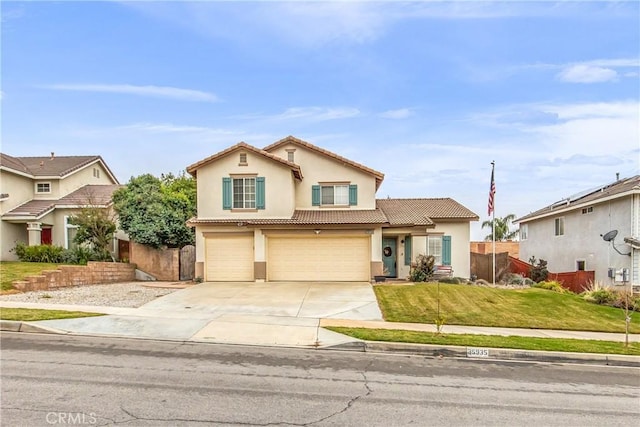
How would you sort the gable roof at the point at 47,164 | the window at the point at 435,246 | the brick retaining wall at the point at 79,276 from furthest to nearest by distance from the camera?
1. the gable roof at the point at 47,164
2. the window at the point at 435,246
3. the brick retaining wall at the point at 79,276

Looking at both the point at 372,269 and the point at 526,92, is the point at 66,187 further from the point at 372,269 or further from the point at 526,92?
the point at 526,92

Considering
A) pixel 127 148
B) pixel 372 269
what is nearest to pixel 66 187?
pixel 127 148

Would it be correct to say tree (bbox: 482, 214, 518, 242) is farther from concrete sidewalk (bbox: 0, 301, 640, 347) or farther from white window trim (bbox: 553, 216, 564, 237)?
concrete sidewalk (bbox: 0, 301, 640, 347)

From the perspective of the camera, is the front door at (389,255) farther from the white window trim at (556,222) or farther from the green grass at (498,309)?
the white window trim at (556,222)

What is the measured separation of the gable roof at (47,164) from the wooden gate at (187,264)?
36.8 ft

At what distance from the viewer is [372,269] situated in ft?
65.5

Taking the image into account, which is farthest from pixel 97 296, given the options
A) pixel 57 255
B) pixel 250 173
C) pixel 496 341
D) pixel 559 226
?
pixel 559 226

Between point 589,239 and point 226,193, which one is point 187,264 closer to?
point 226,193

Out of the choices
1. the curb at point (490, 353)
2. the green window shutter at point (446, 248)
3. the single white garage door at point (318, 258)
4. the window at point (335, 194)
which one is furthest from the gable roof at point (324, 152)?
the curb at point (490, 353)

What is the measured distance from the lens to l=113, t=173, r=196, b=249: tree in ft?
69.7

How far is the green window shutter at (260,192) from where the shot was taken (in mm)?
20641

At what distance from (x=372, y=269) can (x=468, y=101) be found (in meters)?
11.0

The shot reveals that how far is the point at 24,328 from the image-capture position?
396 inches

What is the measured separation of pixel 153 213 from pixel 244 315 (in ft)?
38.3
